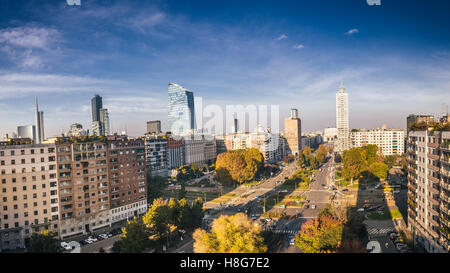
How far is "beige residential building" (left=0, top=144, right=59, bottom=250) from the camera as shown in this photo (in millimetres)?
14555

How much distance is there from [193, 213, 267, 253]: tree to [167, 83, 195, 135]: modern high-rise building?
2603 inches

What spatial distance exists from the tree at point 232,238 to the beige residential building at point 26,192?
34.3 feet

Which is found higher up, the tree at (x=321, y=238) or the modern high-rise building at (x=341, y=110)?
the modern high-rise building at (x=341, y=110)

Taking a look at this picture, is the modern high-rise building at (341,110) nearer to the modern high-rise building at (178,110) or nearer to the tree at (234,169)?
the tree at (234,169)

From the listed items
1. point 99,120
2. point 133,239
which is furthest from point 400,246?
point 99,120

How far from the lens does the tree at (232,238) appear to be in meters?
9.38

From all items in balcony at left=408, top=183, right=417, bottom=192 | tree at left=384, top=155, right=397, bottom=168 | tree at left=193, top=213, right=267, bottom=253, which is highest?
balcony at left=408, top=183, right=417, bottom=192

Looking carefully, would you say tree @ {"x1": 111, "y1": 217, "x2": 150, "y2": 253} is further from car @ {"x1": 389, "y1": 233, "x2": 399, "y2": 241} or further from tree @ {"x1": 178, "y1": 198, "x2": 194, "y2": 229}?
car @ {"x1": 389, "y1": 233, "x2": 399, "y2": 241}

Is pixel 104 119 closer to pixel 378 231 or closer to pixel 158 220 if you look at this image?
pixel 158 220

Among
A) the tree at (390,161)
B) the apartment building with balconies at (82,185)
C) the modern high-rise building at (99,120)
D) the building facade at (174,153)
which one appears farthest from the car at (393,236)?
the modern high-rise building at (99,120)

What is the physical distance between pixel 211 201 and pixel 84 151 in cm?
1126

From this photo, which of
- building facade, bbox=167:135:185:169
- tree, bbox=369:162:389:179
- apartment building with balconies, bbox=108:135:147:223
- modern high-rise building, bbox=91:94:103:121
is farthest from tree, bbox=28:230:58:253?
modern high-rise building, bbox=91:94:103:121

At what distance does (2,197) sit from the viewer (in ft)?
47.4
